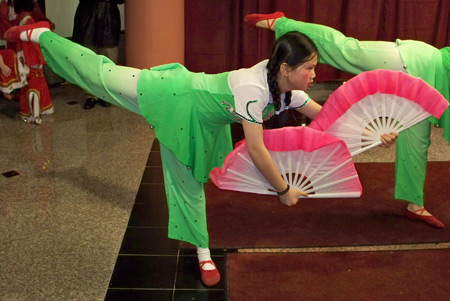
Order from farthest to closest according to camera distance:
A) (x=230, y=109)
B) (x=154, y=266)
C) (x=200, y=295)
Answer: (x=154, y=266) → (x=200, y=295) → (x=230, y=109)

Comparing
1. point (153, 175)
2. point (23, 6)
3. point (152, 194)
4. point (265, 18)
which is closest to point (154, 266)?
point (152, 194)

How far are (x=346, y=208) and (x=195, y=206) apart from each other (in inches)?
45.2

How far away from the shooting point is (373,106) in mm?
2541

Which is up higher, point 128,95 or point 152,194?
point 128,95

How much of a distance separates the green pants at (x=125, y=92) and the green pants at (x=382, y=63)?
947 mm

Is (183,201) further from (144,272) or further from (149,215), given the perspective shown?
(149,215)

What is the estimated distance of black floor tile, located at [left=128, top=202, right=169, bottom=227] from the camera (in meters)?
3.25

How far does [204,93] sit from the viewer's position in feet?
7.79

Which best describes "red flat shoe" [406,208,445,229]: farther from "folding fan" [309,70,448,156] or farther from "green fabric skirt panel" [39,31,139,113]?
"green fabric skirt panel" [39,31,139,113]

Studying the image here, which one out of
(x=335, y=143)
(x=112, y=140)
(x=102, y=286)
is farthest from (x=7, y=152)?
(x=335, y=143)

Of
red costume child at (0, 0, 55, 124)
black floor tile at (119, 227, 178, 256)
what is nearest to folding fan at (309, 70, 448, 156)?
black floor tile at (119, 227, 178, 256)

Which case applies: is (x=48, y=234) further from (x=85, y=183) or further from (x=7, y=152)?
(x=7, y=152)

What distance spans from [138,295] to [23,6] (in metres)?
2.80

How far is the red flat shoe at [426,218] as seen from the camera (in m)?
3.19
